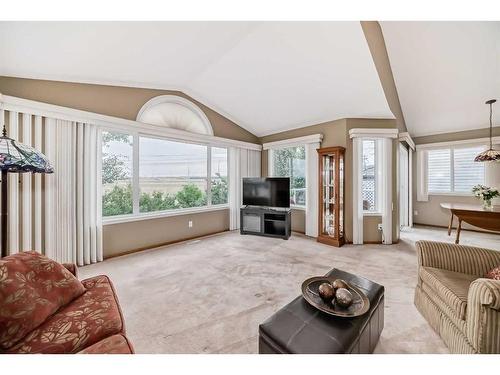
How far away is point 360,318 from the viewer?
1191mm

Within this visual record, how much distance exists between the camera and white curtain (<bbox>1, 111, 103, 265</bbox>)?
252cm

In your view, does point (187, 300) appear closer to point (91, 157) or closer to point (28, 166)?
point (28, 166)

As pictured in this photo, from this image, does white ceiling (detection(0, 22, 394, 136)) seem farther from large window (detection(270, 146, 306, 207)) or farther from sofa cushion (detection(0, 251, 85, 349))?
sofa cushion (detection(0, 251, 85, 349))

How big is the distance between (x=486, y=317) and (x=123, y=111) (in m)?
4.38

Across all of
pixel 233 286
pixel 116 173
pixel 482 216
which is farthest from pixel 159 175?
pixel 482 216

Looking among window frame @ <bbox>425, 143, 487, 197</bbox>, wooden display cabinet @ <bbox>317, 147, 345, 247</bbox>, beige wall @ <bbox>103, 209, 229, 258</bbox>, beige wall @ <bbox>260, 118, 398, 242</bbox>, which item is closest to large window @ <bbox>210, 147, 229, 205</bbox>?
beige wall @ <bbox>103, 209, 229, 258</bbox>

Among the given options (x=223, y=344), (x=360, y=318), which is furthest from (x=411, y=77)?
(x=223, y=344)

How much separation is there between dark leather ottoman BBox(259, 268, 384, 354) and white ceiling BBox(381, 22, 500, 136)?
139 inches

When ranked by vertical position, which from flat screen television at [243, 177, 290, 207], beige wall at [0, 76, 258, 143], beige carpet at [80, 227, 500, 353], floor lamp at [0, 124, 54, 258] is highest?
beige wall at [0, 76, 258, 143]

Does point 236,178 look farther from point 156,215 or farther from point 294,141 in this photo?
point 156,215

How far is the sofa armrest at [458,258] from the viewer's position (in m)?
1.67

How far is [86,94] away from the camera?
2984 millimetres

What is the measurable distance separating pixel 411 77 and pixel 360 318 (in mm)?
4263

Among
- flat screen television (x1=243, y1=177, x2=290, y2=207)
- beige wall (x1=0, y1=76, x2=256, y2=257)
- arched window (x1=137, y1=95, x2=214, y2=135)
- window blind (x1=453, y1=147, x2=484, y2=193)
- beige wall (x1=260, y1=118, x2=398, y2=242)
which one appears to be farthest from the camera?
window blind (x1=453, y1=147, x2=484, y2=193)
